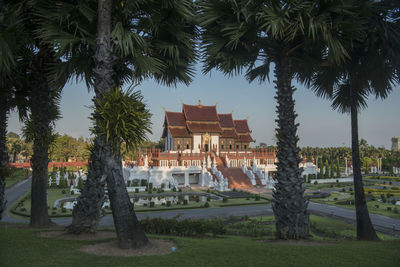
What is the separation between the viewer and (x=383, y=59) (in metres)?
9.25

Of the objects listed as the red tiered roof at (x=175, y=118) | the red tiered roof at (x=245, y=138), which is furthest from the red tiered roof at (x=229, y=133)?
the red tiered roof at (x=175, y=118)

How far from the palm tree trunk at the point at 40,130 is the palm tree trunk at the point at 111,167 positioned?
3.59 meters

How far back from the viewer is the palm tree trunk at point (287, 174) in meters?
7.93

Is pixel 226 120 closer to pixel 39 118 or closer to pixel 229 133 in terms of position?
pixel 229 133

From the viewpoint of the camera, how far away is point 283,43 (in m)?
8.66

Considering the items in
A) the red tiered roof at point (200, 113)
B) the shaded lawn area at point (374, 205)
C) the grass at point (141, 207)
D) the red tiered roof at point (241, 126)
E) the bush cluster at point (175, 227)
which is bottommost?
the grass at point (141, 207)

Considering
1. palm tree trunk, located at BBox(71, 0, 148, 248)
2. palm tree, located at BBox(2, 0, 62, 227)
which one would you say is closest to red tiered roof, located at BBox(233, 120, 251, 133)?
palm tree, located at BBox(2, 0, 62, 227)

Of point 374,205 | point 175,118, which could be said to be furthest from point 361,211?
point 175,118

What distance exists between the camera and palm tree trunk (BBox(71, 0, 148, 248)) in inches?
256

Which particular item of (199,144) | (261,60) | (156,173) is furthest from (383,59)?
(199,144)

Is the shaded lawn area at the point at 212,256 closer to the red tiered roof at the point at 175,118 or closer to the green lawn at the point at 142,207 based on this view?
the green lawn at the point at 142,207

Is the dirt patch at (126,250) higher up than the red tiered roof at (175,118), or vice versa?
the red tiered roof at (175,118)

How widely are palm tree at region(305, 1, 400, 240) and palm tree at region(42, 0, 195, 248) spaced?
4994mm

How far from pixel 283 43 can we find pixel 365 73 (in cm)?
350
